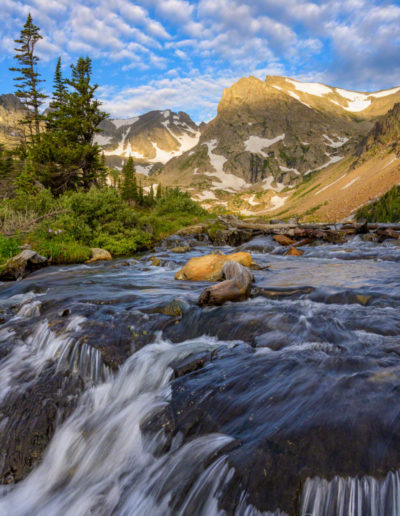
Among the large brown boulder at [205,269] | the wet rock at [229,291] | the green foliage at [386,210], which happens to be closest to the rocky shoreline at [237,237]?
the large brown boulder at [205,269]

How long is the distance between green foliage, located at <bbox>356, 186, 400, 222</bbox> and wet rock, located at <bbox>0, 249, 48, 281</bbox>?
27838mm

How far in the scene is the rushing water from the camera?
2.36 meters

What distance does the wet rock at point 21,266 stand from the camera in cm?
1049

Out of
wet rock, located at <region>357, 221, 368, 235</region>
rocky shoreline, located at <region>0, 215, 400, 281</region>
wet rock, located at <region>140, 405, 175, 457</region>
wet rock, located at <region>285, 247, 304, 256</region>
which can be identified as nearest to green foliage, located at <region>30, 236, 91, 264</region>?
rocky shoreline, located at <region>0, 215, 400, 281</region>

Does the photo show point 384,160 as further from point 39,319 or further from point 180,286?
point 39,319

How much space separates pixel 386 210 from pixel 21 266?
104 feet

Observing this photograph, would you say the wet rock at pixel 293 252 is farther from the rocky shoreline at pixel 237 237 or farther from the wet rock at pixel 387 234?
the wet rock at pixel 387 234

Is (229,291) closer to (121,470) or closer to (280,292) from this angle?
(280,292)

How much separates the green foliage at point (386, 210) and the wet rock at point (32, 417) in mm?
30298

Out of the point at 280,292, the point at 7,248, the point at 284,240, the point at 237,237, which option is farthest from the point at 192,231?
the point at 280,292

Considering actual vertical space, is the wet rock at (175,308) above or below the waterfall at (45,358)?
above

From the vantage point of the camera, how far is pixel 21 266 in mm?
→ 10992

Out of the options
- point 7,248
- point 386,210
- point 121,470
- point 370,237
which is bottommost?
point 121,470

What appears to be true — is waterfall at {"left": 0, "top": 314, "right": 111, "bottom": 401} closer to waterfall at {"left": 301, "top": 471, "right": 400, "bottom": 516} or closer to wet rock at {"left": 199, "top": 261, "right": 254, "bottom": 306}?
wet rock at {"left": 199, "top": 261, "right": 254, "bottom": 306}
